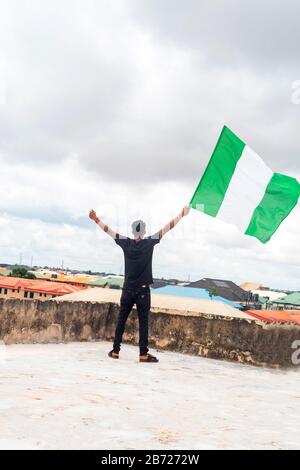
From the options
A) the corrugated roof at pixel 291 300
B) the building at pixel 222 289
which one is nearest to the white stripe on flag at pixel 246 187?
the building at pixel 222 289

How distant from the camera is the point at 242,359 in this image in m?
5.61

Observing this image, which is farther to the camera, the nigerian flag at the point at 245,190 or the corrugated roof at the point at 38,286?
the corrugated roof at the point at 38,286

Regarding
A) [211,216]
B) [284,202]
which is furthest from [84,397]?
[284,202]

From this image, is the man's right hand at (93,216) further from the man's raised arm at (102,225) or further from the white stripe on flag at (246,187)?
the white stripe on flag at (246,187)

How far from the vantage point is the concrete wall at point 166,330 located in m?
5.57

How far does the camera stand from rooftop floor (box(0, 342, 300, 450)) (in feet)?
7.20

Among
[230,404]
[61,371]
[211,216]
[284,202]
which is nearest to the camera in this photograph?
[230,404]

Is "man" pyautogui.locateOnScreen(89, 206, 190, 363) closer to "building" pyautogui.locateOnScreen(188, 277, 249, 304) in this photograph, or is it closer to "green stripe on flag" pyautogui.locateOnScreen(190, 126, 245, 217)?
"green stripe on flag" pyautogui.locateOnScreen(190, 126, 245, 217)

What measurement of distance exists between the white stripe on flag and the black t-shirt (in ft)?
3.96

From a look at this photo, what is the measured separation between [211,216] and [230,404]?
8.22 feet

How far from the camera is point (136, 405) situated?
2883 mm

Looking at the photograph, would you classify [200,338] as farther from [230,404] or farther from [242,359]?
[230,404]

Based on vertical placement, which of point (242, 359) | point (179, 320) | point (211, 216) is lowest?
point (242, 359)
